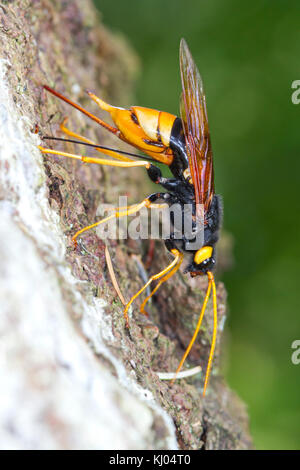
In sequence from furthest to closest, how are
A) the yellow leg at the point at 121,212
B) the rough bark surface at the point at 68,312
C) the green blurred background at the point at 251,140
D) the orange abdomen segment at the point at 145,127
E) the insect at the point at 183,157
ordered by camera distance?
the green blurred background at the point at 251,140 → the orange abdomen segment at the point at 145,127 → the insect at the point at 183,157 → the yellow leg at the point at 121,212 → the rough bark surface at the point at 68,312

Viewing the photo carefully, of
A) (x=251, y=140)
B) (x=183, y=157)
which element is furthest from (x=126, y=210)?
(x=251, y=140)

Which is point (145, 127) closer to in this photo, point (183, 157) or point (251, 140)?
point (183, 157)

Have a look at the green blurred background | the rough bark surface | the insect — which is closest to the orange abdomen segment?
the insect

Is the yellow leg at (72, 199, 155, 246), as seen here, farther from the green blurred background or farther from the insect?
the green blurred background

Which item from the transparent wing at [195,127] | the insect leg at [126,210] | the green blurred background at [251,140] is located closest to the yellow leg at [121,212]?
the insect leg at [126,210]

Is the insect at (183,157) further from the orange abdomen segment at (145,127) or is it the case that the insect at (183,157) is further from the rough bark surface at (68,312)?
the rough bark surface at (68,312)
